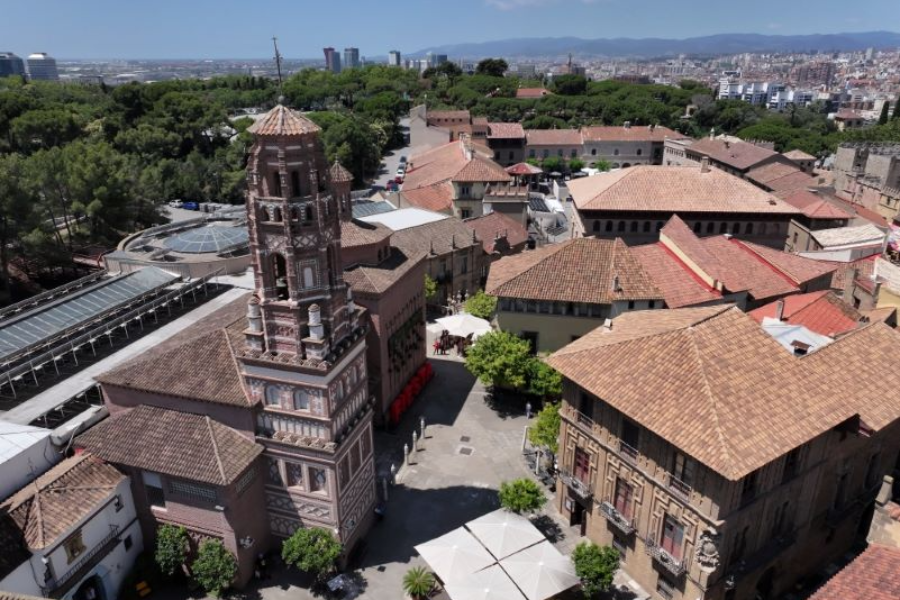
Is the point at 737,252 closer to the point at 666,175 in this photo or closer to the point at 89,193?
the point at 666,175

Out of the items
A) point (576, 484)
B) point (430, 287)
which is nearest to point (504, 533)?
point (576, 484)

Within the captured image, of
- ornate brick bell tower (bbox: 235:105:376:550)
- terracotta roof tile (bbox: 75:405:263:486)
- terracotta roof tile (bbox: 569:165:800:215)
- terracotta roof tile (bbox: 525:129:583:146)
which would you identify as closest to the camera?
ornate brick bell tower (bbox: 235:105:376:550)

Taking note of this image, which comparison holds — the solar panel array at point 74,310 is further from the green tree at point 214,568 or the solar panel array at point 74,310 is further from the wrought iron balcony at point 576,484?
the wrought iron balcony at point 576,484

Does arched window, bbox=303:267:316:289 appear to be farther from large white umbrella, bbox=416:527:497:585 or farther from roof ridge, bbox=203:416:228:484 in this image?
large white umbrella, bbox=416:527:497:585

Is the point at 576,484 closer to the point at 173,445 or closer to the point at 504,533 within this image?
the point at 504,533

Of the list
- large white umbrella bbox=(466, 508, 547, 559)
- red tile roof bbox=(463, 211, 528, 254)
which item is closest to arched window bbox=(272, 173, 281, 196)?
large white umbrella bbox=(466, 508, 547, 559)
